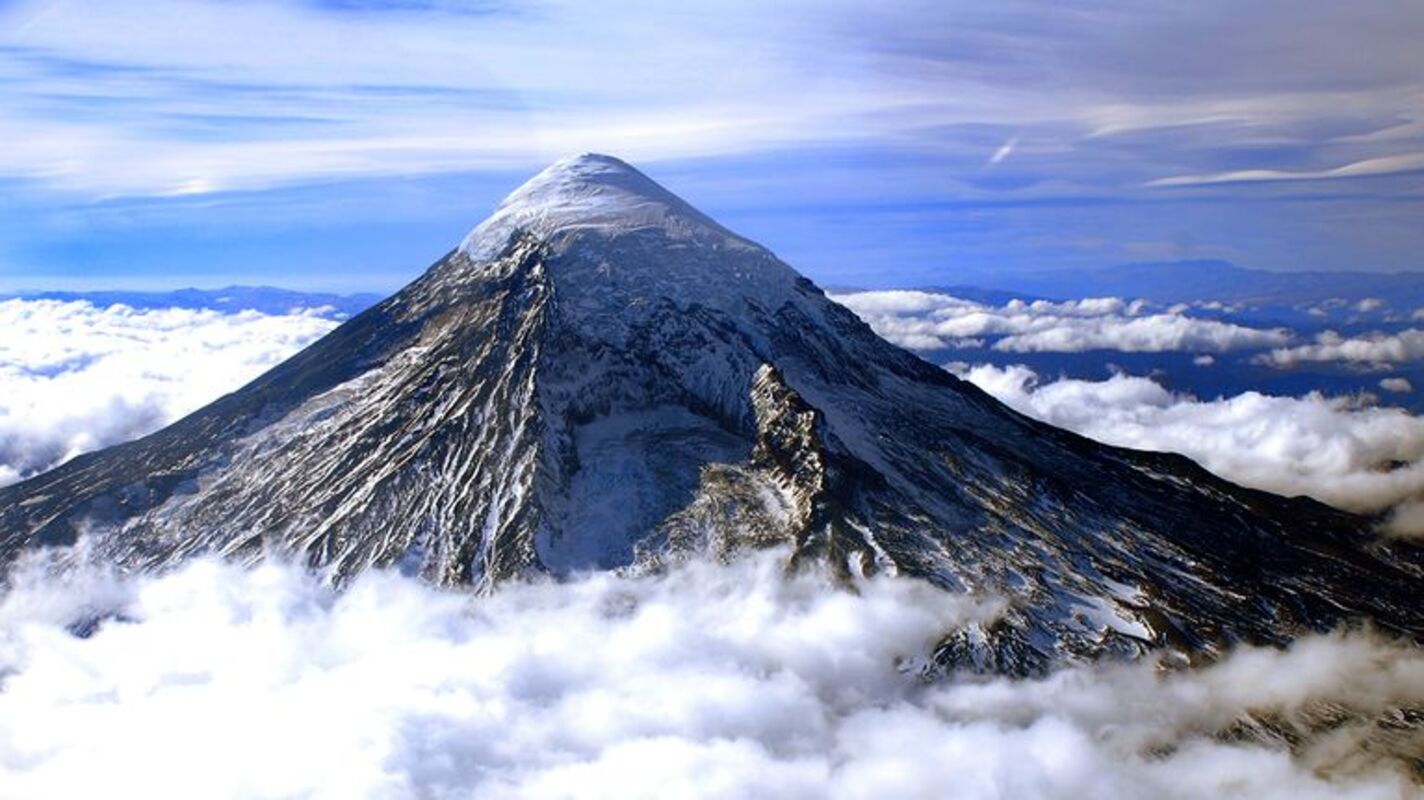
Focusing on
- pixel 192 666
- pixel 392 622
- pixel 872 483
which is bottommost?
pixel 192 666

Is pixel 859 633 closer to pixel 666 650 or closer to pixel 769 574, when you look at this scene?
pixel 769 574

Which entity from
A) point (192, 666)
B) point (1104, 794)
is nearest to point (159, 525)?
point (192, 666)

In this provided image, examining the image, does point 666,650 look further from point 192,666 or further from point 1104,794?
point 192,666

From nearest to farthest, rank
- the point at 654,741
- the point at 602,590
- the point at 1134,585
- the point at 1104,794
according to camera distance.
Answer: the point at 1104,794 < the point at 654,741 < the point at 602,590 < the point at 1134,585

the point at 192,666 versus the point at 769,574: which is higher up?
the point at 769,574

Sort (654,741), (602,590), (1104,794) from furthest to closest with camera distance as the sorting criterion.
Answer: (602,590) → (654,741) → (1104,794)

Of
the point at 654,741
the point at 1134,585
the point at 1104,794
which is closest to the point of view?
the point at 1104,794

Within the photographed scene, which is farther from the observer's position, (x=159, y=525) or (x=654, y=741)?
(x=159, y=525)

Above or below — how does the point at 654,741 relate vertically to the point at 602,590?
below

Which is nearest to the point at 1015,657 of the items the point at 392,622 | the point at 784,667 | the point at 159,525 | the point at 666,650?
the point at 784,667
